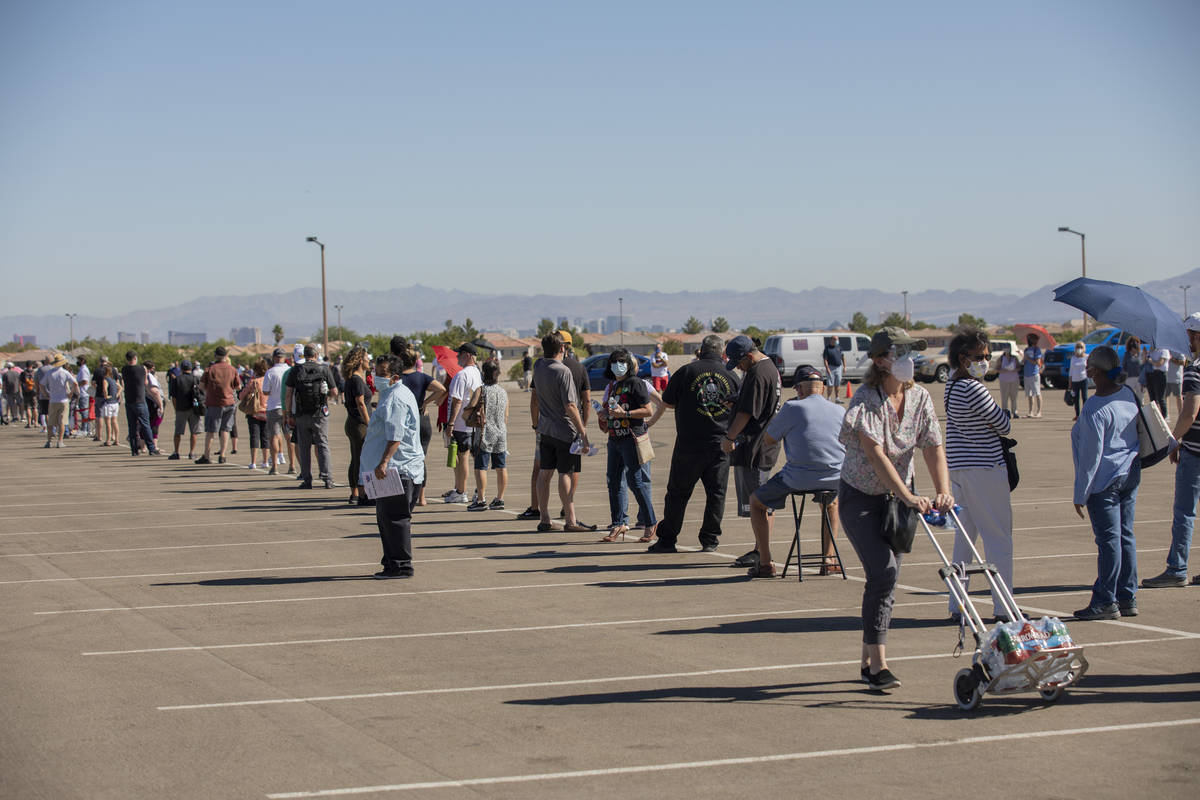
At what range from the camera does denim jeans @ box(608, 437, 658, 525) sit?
11867 millimetres

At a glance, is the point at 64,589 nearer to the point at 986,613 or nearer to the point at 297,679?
the point at 297,679

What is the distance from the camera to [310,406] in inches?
671

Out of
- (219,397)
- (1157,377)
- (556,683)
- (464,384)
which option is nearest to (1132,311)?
(556,683)

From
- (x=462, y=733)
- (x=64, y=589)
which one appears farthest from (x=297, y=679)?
(x=64, y=589)

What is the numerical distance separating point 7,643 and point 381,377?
6.70 metres

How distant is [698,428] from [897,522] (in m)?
4.81

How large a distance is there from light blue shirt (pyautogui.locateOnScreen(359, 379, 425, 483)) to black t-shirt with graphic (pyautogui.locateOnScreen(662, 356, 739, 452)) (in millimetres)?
2328

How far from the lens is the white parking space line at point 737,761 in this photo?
202 inches

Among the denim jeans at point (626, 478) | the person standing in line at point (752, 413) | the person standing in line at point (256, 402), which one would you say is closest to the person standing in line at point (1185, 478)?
the person standing in line at point (752, 413)

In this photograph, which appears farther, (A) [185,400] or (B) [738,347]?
(A) [185,400]

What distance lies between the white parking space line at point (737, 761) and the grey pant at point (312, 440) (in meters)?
12.5

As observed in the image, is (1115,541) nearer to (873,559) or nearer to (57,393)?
(873,559)

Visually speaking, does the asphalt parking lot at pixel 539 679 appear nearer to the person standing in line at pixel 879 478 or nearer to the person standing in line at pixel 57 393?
the person standing in line at pixel 879 478

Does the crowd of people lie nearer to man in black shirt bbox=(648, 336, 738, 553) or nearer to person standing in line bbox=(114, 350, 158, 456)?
man in black shirt bbox=(648, 336, 738, 553)
